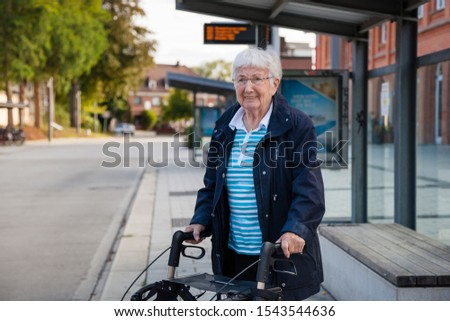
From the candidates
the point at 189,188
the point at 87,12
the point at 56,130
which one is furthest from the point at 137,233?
the point at 56,130

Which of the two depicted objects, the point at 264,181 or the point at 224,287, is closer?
the point at 224,287

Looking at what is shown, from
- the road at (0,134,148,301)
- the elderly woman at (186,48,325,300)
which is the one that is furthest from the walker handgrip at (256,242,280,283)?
the road at (0,134,148,301)

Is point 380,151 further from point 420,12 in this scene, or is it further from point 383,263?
point 383,263

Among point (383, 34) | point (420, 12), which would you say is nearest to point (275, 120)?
point (420, 12)

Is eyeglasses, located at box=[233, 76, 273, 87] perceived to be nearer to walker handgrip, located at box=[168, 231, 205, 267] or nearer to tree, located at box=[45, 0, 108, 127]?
walker handgrip, located at box=[168, 231, 205, 267]

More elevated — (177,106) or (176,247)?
(177,106)

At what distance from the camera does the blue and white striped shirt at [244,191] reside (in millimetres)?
3504

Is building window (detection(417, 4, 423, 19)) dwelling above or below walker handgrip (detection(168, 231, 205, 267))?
above

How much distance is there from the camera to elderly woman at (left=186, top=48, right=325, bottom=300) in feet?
11.2

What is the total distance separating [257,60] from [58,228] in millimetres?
8956

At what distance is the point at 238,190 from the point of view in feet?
11.6

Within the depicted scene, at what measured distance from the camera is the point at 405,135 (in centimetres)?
709

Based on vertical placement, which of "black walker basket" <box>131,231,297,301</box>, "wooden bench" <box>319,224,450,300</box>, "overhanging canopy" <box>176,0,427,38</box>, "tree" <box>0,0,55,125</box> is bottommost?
"wooden bench" <box>319,224,450,300</box>

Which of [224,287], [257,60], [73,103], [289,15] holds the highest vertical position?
[73,103]
